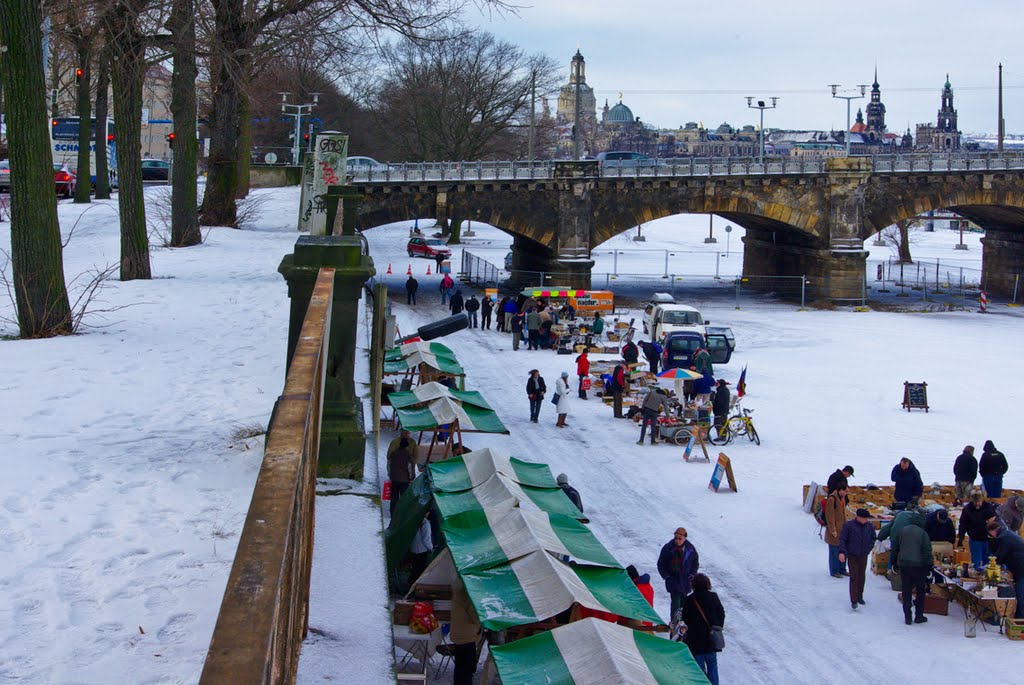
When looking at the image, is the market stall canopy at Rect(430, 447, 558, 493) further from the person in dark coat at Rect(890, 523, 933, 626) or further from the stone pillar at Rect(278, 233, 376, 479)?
the person in dark coat at Rect(890, 523, 933, 626)

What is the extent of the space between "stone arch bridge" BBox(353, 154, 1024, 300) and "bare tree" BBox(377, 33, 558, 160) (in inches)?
605

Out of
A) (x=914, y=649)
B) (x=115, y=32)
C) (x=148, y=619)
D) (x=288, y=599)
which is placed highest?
(x=115, y=32)

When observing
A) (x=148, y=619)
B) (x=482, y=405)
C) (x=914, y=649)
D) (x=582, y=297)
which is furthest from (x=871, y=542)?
(x=582, y=297)

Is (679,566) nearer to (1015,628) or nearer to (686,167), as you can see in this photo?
(1015,628)

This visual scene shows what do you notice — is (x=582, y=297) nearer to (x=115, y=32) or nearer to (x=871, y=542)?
(x=115, y=32)

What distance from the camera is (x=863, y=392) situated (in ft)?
95.0

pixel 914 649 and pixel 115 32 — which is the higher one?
pixel 115 32

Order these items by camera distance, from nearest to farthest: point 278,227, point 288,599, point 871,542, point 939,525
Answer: point 288,599 < point 871,542 < point 939,525 < point 278,227

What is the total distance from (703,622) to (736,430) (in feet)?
41.0

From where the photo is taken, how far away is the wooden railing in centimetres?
292

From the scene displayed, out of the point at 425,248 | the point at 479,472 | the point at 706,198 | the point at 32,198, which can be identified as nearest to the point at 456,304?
the point at 706,198

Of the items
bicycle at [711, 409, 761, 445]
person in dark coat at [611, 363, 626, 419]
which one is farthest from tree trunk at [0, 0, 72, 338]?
person in dark coat at [611, 363, 626, 419]

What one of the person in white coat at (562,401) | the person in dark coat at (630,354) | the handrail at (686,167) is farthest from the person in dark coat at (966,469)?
the handrail at (686,167)

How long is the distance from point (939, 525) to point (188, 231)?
864 inches
